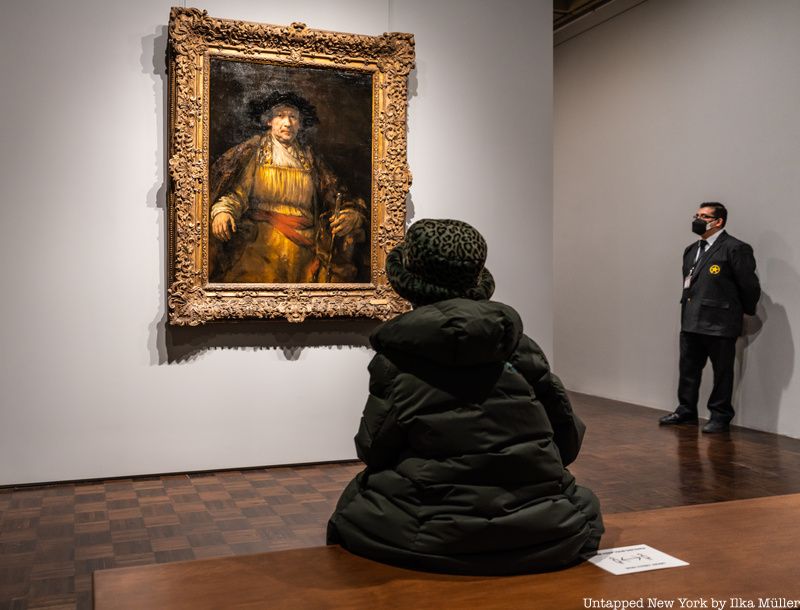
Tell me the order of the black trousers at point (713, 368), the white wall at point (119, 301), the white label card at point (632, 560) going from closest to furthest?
1. the white label card at point (632, 560)
2. the white wall at point (119, 301)
3. the black trousers at point (713, 368)

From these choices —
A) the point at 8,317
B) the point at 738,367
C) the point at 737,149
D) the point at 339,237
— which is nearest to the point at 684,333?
the point at 738,367

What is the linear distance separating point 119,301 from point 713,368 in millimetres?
5294

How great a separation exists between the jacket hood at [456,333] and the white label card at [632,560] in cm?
77

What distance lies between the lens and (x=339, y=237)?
21.9ft

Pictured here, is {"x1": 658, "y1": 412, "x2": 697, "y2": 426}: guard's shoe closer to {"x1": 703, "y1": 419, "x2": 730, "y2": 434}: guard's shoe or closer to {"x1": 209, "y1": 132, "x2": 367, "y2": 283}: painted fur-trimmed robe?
{"x1": 703, "y1": 419, "x2": 730, "y2": 434}: guard's shoe

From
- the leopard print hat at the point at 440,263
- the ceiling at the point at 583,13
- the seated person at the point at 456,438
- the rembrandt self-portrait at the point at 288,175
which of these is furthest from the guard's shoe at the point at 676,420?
the leopard print hat at the point at 440,263

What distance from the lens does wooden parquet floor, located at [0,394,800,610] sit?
4.31 meters

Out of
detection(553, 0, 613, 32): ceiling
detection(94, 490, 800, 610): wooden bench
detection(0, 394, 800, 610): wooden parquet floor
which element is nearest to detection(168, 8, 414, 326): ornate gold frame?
detection(0, 394, 800, 610): wooden parquet floor

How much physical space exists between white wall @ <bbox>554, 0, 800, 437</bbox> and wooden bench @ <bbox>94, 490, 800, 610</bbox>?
554 centimetres

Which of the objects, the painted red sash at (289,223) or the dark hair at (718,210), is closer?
the painted red sash at (289,223)

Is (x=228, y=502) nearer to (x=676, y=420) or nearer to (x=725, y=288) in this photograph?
(x=676, y=420)

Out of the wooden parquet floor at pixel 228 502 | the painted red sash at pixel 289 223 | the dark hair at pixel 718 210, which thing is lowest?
the wooden parquet floor at pixel 228 502

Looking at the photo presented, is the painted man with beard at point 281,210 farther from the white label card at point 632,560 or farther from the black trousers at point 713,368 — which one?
the white label card at point 632,560

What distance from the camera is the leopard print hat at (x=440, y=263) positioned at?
2740 mm
